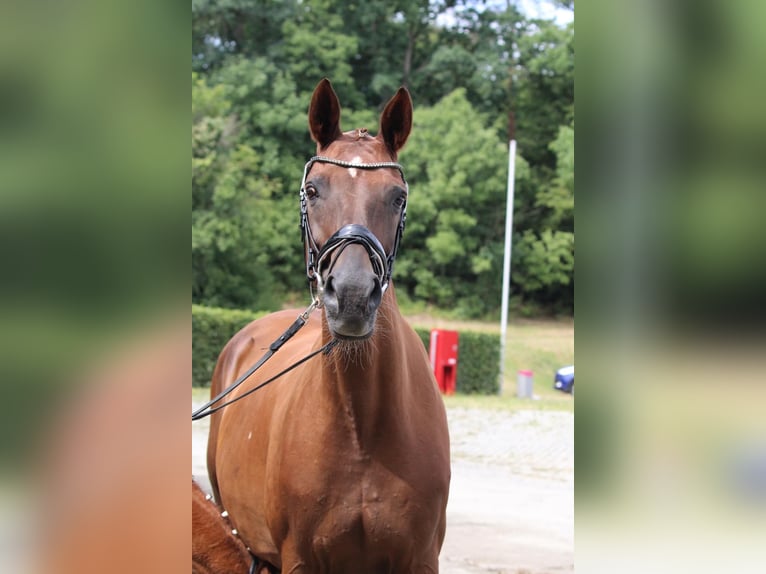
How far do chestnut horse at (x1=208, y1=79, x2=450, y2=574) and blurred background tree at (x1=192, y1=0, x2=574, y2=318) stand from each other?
24.5 metres

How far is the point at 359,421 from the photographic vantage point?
2818mm

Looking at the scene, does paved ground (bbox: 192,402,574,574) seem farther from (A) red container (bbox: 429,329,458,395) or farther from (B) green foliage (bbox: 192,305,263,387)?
(B) green foliage (bbox: 192,305,263,387)

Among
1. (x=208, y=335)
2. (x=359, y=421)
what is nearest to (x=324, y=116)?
(x=359, y=421)

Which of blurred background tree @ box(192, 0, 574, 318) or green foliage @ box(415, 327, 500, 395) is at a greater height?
blurred background tree @ box(192, 0, 574, 318)

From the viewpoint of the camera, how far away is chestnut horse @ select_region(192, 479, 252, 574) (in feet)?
10.6

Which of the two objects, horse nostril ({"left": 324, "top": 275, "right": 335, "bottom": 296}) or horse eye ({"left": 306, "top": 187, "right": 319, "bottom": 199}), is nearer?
horse nostril ({"left": 324, "top": 275, "right": 335, "bottom": 296})

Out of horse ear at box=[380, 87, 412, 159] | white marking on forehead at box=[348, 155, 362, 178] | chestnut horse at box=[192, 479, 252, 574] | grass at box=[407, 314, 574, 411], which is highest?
horse ear at box=[380, 87, 412, 159]

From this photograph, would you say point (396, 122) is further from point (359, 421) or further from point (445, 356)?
point (445, 356)

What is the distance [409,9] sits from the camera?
112 feet

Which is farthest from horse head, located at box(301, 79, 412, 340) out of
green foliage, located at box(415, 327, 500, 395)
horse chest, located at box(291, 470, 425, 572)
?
green foliage, located at box(415, 327, 500, 395)

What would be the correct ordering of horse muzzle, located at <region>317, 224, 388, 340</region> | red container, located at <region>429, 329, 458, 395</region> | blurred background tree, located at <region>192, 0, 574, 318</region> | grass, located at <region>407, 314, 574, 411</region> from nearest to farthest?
horse muzzle, located at <region>317, 224, 388, 340</region> < red container, located at <region>429, 329, 458, 395</region> < grass, located at <region>407, 314, 574, 411</region> < blurred background tree, located at <region>192, 0, 574, 318</region>

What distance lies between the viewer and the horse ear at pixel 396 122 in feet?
10.0

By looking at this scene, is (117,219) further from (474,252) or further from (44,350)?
(474,252)

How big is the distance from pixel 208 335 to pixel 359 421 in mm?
16531
